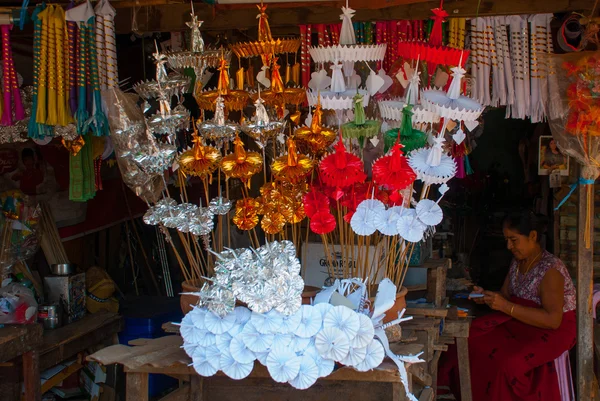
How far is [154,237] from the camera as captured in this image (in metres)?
5.93

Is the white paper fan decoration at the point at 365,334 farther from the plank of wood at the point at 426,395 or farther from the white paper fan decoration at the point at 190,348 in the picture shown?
the plank of wood at the point at 426,395

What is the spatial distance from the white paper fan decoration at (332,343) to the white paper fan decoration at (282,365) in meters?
0.08

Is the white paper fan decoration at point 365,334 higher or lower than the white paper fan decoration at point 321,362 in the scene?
higher

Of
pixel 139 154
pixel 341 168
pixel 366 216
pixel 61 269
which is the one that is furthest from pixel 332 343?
Answer: pixel 61 269

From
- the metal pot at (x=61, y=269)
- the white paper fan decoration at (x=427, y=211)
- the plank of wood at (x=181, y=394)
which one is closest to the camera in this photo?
the white paper fan decoration at (x=427, y=211)

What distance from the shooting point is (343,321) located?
2123 millimetres

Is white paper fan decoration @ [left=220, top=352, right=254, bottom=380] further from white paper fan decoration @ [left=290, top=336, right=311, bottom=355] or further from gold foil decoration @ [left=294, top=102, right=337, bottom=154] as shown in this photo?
gold foil decoration @ [left=294, top=102, right=337, bottom=154]

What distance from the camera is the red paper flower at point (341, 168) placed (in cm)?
244

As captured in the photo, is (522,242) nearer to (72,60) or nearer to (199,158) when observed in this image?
(199,158)

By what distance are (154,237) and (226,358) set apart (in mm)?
3907

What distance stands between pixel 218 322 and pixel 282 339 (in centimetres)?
22

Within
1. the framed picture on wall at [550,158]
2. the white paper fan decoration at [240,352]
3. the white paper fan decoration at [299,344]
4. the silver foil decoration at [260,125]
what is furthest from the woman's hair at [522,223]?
the white paper fan decoration at [240,352]

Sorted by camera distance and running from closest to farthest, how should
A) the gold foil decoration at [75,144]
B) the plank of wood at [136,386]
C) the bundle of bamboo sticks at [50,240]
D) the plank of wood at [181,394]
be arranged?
the plank of wood at [136,386], the plank of wood at [181,394], the gold foil decoration at [75,144], the bundle of bamboo sticks at [50,240]

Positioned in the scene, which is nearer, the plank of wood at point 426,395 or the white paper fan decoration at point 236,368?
the white paper fan decoration at point 236,368
